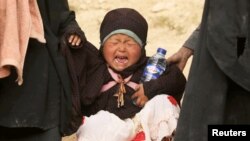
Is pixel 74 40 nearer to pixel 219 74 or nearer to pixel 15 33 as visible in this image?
pixel 15 33

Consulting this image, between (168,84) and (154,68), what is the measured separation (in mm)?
125

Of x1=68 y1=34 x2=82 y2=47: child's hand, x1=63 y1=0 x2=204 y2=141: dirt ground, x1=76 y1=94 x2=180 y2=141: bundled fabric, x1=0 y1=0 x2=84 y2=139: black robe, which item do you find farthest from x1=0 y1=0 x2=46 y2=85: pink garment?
x1=63 y1=0 x2=204 y2=141: dirt ground

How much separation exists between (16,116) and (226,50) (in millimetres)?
1043

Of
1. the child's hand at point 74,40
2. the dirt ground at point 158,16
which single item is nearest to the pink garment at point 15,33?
the child's hand at point 74,40

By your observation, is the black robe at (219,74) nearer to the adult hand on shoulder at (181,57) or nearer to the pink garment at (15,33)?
the pink garment at (15,33)

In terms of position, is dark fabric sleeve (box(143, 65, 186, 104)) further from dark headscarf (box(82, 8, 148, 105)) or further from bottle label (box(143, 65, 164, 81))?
dark headscarf (box(82, 8, 148, 105))

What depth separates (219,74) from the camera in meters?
2.76

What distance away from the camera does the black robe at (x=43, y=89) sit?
9.86 ft

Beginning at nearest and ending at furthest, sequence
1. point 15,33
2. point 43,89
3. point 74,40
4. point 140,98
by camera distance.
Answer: point 15,33, point 43,89, point 74,40, point 140,98

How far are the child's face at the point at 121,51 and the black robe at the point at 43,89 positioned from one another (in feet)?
1.49

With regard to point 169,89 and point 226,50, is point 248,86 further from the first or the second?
point 169,89

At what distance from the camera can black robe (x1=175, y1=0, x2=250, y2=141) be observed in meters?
2.68

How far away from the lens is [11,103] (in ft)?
9.86

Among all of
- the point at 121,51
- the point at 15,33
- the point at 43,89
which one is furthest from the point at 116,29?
the point at 15,33
